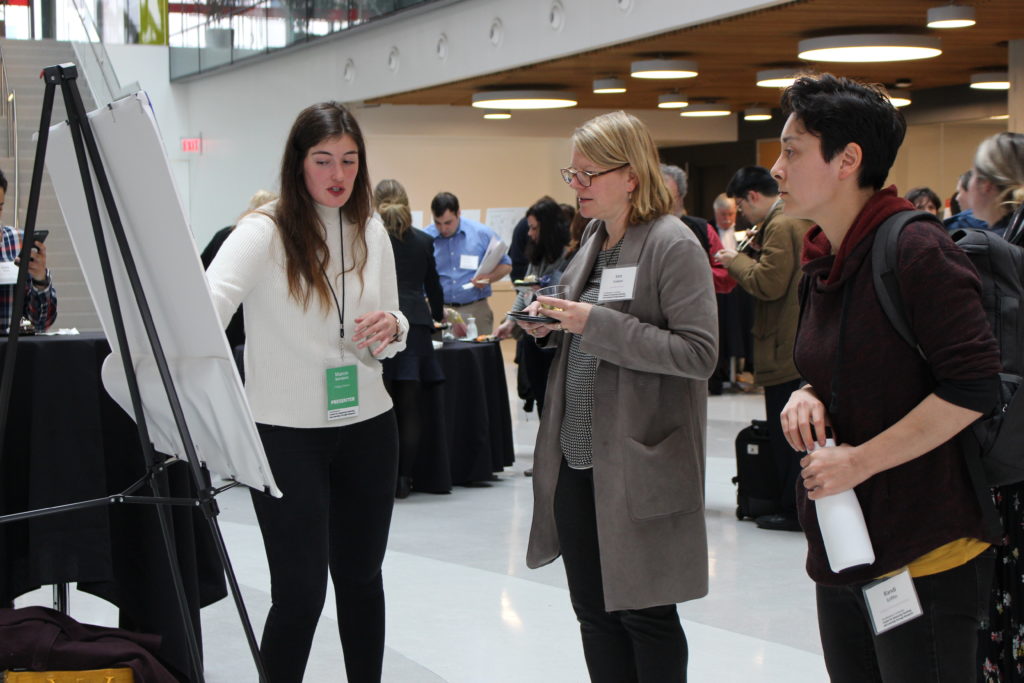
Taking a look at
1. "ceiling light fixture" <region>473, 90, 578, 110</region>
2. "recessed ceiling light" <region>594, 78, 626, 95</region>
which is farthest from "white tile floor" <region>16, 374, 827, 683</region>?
"ceiling light fixture" <region>473, 90, 578, 110</region>

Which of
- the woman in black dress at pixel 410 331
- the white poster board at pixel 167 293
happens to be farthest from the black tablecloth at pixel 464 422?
the white poster board at pixel 167 293

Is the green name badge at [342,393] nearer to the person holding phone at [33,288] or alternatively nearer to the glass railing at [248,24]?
the person holding phone at [33,288]

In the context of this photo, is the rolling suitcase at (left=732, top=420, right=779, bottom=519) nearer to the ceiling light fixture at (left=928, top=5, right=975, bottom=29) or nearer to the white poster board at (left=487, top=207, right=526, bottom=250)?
the ceiling light fixture at (left=928, top=5, right=975, bottom=29)

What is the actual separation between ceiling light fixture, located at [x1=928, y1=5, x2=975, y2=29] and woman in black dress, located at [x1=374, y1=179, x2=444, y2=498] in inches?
148

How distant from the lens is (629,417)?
7.50 feet

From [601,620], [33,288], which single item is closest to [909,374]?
[601,620]

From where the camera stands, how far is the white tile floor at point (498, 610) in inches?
136

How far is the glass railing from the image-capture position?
11.6 metres

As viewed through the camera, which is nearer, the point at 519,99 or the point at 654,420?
the point at 654,420

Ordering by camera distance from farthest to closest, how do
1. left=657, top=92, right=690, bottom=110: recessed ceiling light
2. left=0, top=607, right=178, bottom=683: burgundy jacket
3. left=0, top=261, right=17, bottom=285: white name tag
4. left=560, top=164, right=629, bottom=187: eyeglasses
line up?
left=657, top=92, right=690, bottom=110: recessed ceiling light, left=0, top=261, right=17, bottom=285: white name tag, left=560, top=164, right=629, bottom=187: eyeglasses, left=0, top=607, right=178, bottom=683: burgundy jacket

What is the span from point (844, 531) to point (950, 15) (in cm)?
669

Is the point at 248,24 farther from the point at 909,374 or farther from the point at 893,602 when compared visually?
the point at 893,602

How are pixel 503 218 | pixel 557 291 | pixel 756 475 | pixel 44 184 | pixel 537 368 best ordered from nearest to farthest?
1. pixel 557 291
2. pixel 756 475
3. pixel 537 368
4. pixel 44 184
5. pixel 503 218

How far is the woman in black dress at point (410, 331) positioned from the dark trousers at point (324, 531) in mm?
3215
